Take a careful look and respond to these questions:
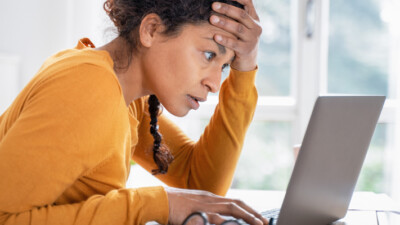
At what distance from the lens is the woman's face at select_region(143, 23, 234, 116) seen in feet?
3.60

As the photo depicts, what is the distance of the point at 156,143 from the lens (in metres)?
1.39

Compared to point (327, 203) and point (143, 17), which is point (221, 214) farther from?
point (143, 17)

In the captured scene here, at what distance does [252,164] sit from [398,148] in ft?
3.02

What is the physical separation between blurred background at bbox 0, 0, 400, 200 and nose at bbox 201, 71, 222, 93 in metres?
1.57

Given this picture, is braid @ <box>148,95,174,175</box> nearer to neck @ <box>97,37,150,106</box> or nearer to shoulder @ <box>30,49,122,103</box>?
neck @ <box>97,37,150,106</box>

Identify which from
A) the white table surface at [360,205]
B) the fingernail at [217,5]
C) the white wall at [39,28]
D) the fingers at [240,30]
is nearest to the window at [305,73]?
the white wall at [39,28]

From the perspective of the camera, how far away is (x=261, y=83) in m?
3.08

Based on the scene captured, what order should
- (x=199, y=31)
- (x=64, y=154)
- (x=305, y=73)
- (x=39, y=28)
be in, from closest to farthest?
(x=64, y=154) → (x=199, y=31) → (x=39, y=28) → (x=305, y=73)

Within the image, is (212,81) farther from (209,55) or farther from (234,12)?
(234,12)

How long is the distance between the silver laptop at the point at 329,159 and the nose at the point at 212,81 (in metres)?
0.32

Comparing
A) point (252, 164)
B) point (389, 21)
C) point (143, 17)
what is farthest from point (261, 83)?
point (143, 17)

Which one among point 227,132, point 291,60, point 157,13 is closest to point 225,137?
point 227,132

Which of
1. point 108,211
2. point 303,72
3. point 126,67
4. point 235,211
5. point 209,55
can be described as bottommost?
point 108,211

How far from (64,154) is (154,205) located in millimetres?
181
